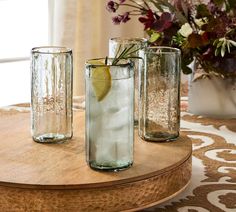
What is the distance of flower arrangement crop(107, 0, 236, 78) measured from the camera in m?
1.56

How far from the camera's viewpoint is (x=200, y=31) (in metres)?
1.59

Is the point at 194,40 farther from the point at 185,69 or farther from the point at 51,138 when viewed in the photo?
the point at 51,138

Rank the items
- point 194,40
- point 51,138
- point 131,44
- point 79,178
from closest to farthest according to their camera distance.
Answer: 1. point 79,178
2. point 51,138
3. point 131,44
4. point 194,40

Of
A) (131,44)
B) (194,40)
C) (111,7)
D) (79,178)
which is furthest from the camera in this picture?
(111,7)

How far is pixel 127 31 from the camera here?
2.84 meters

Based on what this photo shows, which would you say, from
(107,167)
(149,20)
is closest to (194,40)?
(149,20)

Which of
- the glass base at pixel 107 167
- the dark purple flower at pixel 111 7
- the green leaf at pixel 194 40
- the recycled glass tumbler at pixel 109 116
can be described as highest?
the dark purple flower at pixel 111 7

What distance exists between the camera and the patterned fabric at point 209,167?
1080 mm

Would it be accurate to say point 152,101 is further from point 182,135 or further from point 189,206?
point 189,206

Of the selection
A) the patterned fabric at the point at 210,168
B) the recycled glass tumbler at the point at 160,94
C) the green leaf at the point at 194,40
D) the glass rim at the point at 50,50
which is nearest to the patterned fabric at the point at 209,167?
the patterned fabric at the point at 210,168

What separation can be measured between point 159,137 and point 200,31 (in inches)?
17.4

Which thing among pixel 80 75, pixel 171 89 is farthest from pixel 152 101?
pixel 80 75

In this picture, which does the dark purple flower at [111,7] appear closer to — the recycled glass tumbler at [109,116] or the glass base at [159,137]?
the glass base at [159,137]

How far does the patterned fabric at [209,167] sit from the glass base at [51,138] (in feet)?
0.85
